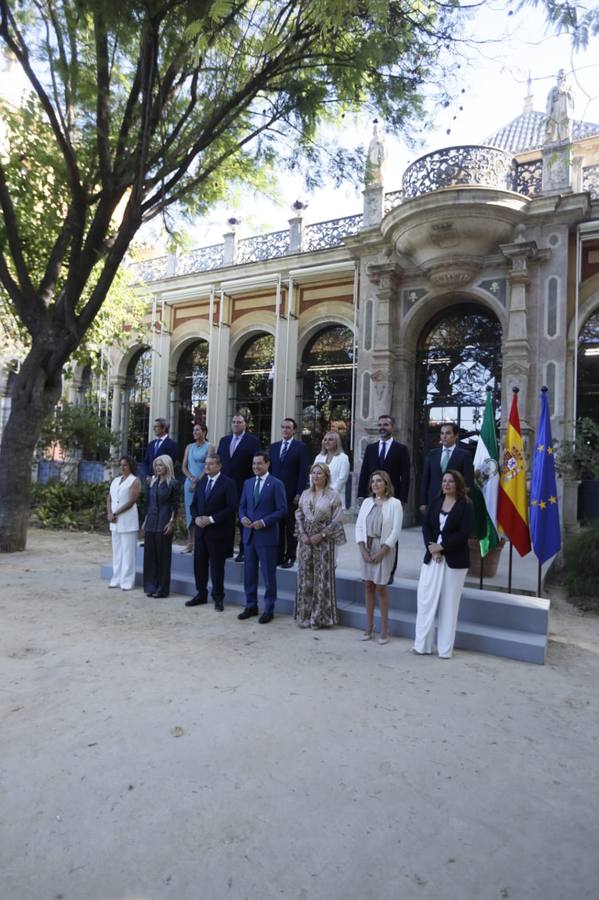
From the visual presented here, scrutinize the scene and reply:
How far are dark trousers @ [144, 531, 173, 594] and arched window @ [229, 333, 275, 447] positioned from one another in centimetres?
844

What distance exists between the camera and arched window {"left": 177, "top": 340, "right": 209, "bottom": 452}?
16594 mm

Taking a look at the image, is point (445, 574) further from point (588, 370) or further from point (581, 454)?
point (588, 370)

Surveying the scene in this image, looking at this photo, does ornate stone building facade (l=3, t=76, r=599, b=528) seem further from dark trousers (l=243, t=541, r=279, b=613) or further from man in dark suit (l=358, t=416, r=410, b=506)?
dark trousers (l=243, t=541, r=279, b=613)

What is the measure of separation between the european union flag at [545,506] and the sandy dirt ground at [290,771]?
3.86 feet

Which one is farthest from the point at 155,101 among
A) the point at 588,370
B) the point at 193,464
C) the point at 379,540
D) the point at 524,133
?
the point at 524,133

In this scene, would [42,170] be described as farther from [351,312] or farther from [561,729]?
[561,729]

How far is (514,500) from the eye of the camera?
5789 millimetres

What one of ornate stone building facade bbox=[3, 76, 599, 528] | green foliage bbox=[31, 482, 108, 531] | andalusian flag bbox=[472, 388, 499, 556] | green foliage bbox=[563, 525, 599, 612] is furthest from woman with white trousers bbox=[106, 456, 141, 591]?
ornate stone building facade bbox=[3, 76, 599, 528]

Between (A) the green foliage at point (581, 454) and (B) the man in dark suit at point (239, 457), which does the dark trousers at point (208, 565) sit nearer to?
(B) the man in dark suit at point (239, 457)

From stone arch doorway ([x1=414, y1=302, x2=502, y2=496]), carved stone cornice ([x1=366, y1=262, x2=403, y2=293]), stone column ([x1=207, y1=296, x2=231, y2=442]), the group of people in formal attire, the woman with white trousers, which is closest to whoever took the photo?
the group of people in formal attire

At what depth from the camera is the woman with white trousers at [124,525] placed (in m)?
7.16

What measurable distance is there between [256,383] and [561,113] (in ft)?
29.7

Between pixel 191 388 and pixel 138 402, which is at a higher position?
pixel 191 388

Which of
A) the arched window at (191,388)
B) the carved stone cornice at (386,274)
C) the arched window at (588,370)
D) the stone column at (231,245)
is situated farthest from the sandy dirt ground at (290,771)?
the stone column at (231,245)
